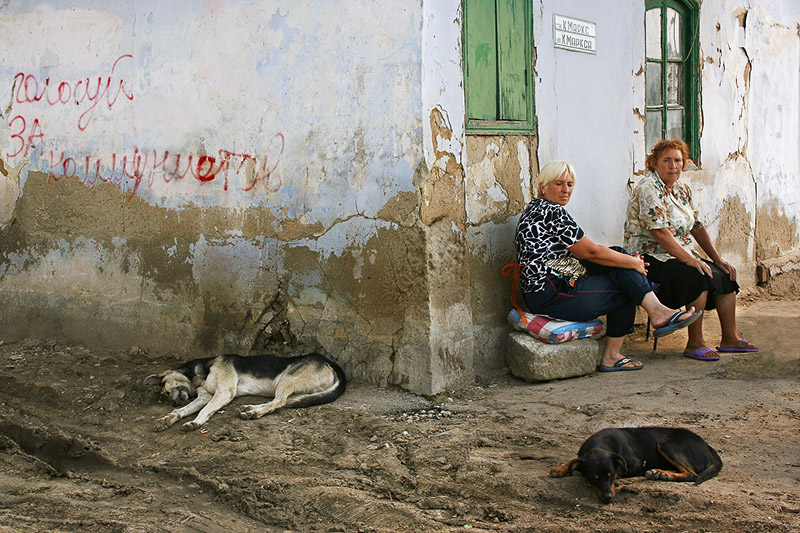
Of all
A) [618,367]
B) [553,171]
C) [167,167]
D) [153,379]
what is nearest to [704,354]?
[618,367]

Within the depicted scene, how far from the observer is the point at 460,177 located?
16.2 feet

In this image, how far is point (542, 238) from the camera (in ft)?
16.5

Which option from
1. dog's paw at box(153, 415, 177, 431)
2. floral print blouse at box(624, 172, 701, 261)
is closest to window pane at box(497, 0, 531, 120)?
floral print blouse at box(624, 172, 701, 261)

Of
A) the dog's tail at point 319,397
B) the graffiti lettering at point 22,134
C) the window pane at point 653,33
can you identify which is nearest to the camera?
the dog's tail at point 319,397

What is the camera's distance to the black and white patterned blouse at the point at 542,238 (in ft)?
16.5

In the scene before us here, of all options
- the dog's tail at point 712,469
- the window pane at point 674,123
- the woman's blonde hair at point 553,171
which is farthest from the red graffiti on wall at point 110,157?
the window pane at point 674,123

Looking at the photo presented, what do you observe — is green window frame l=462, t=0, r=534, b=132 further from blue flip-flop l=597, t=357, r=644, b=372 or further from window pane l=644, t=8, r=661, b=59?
window pane l=644, t=8, r=661, b=59

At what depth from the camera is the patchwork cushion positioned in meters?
5.07

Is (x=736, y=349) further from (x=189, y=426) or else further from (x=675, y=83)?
(x=189, y=426)

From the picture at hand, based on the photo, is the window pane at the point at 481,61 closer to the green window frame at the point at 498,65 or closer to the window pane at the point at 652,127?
the green window frame at the point at 498,65

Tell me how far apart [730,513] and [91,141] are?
5.24 metres

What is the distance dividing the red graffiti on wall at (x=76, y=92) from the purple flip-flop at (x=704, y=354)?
15.7ft

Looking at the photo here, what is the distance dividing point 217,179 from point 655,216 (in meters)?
3.27

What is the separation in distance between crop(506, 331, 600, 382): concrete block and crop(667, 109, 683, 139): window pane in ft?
10.2
